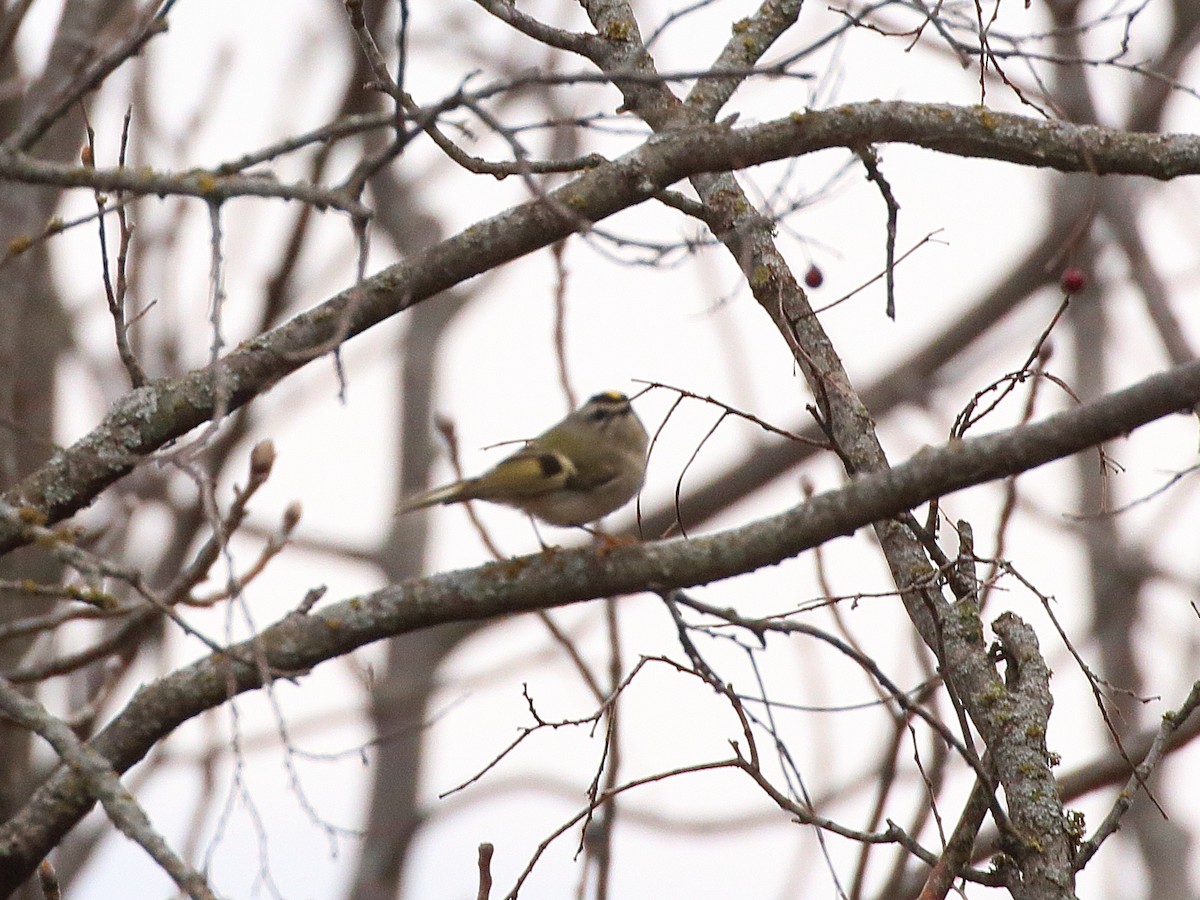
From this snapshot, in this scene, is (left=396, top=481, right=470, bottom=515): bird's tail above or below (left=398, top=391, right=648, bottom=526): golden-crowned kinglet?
below

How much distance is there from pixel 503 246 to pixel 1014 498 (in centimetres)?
162

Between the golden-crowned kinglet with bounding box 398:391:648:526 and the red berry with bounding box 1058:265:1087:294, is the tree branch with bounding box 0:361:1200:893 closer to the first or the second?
the golden-crowned kinglet with bounding box 398:391:648:526

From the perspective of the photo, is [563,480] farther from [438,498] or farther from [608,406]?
[608,406]

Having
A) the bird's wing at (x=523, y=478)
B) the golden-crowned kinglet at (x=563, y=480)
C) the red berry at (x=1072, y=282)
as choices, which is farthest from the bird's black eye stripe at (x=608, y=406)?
the red berry at (x=1072, y=282)

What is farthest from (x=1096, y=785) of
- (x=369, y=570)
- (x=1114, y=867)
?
(x=369, y=570)

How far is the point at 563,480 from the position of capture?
4195mm

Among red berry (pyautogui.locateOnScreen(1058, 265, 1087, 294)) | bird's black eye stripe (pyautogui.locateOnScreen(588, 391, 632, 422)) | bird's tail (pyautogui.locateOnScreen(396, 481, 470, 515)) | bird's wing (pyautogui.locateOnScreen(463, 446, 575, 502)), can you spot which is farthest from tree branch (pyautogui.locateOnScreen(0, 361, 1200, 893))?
bird's black eye stripe (pyautogui.locateOnScreen(588, 391, 632, 422))

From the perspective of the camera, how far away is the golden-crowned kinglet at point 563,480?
4145 millimetres

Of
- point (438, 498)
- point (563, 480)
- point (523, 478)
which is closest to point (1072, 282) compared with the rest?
point (563, 480)

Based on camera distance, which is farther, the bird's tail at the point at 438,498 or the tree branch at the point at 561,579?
the bird's tail at the point at 438,498

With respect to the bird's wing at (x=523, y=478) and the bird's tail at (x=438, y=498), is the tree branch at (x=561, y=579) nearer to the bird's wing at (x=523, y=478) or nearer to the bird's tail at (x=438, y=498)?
the bird's tail at (x=438, y=498)

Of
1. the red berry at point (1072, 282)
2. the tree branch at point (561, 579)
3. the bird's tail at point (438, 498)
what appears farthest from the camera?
the bird's tail at point (438, 498)

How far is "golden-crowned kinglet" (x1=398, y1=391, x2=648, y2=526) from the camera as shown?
4.14m

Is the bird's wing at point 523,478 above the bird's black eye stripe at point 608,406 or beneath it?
beneath
